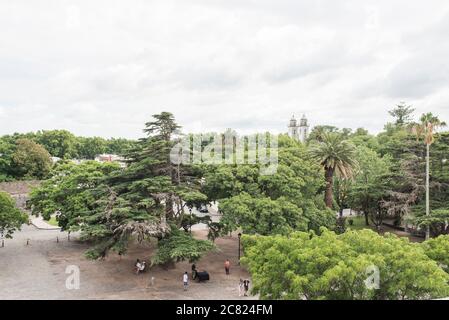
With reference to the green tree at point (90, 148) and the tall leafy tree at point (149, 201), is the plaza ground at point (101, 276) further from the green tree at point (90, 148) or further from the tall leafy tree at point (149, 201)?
the green tree at point (90, 148)

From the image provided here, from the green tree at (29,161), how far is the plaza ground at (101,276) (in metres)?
33.1

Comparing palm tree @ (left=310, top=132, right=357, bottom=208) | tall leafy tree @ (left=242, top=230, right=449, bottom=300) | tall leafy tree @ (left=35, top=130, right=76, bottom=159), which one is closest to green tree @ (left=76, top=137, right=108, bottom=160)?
tall leafy tree @ (left=35, top=130, right=76, bottom=159)

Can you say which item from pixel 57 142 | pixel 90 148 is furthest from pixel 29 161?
pixel 90 148

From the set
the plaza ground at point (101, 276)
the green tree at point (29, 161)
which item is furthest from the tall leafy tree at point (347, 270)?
the green tree at point (29, 161)

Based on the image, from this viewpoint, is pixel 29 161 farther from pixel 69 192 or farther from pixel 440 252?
pixel 440 252

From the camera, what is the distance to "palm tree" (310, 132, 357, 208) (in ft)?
105

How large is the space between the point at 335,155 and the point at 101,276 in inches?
731

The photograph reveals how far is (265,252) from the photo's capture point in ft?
52.3

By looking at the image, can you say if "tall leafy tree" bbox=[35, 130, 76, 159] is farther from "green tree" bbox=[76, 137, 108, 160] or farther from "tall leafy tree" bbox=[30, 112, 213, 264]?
"tall leafy tree" bbox=[30, 112, 213, 264]

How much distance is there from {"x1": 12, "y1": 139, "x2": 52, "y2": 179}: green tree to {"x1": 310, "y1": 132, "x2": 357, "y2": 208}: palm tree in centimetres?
4611

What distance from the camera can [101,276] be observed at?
24953 millimetres

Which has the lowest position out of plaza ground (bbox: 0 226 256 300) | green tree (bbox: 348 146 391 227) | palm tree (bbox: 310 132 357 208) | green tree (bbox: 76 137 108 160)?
plaza ground (bbox: 0 226 256 300)
